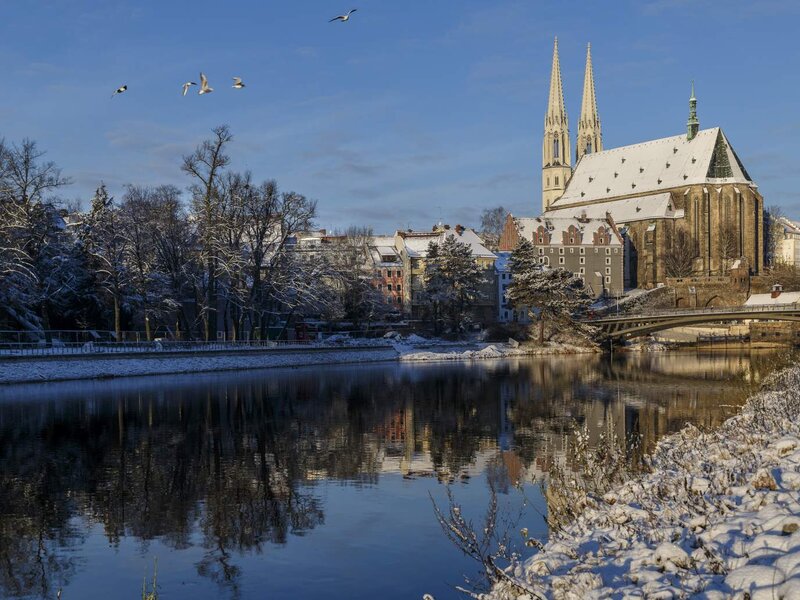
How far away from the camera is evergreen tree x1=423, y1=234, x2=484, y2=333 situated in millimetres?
94000

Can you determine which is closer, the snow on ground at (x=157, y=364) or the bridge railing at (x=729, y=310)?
the snow on ground at (x=157, y=364)

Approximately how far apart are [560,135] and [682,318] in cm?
9278

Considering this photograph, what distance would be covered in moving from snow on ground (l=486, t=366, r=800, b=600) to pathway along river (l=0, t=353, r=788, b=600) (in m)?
2.65

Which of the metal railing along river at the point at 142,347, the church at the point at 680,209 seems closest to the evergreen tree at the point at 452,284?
the metal railing along river at the point at 142,347

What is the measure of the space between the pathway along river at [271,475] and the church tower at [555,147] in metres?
126

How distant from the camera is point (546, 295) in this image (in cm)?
8738

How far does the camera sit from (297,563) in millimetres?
14078

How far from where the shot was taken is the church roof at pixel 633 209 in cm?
13788

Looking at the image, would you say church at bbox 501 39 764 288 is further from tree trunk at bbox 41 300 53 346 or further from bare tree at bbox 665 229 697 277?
tree trunk at bbox 41 300 53 346

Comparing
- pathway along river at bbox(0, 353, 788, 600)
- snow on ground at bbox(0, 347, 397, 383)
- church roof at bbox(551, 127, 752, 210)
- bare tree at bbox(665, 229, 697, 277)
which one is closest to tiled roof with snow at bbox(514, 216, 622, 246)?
bare tree at bbox(665, 229, 697, 277)

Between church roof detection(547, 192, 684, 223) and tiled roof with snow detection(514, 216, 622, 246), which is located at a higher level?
church roof detection(547, 192, 684, 223)

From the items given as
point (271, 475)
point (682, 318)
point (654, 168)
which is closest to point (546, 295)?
point (682, 318)

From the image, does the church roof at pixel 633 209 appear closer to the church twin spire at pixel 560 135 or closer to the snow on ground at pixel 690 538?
the church twin spire at pixel 560 135

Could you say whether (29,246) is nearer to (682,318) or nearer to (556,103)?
(682,318)
